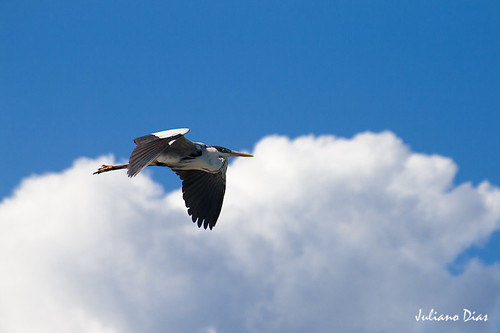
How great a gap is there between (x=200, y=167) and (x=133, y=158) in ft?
10.9

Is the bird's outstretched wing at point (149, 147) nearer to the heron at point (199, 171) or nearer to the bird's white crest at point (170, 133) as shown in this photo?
the bird's white crest at point (170, 133)

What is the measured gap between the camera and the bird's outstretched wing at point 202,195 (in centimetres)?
1719

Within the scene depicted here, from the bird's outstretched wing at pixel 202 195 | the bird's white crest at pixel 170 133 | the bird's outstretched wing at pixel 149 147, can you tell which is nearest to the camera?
the bird's outstretched wing at pixel 149 147

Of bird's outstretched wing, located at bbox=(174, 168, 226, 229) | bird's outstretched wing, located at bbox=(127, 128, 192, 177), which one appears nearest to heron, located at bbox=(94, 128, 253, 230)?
bird's outstretched wing, located at bbox=(174, 168, 226, 229)

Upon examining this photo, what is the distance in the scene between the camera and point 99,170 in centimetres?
1730

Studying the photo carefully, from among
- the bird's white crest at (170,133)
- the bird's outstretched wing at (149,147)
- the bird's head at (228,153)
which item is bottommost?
the bird's outstretched wing at (149,147)

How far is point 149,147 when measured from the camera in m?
14.4

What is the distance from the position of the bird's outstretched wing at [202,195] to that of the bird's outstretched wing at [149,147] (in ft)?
6.69

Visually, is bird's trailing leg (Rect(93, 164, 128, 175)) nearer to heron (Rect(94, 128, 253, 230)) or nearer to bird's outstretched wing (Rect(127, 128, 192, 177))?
heron (Rect(94, 128, 253, 230))

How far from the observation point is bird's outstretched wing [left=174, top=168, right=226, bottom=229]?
17.2 m

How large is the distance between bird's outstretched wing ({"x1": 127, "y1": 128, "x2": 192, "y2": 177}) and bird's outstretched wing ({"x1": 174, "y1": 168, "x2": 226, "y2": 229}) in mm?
2040

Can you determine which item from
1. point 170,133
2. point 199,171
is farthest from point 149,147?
point 199,171

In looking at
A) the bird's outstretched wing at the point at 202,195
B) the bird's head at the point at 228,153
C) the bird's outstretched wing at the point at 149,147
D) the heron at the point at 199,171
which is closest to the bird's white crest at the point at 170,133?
the bird's outstretched wing at the point at 149,147

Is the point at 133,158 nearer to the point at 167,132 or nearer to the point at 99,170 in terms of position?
the point at 167,132
